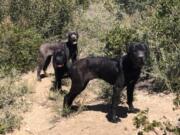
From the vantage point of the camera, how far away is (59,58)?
9141mm

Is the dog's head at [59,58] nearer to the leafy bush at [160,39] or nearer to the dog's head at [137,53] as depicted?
the leafy bush at [160,39]

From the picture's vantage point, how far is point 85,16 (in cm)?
1249

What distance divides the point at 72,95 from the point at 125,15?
16.0 feet

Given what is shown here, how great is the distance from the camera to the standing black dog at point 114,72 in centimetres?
720

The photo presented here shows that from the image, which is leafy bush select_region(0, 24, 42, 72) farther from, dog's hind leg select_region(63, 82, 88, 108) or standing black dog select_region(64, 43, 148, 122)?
standing black dog select_region(64, 43, 148, 122)

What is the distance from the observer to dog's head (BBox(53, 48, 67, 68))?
29.9 feet

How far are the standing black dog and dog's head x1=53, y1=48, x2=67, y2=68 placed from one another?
1.34 meters

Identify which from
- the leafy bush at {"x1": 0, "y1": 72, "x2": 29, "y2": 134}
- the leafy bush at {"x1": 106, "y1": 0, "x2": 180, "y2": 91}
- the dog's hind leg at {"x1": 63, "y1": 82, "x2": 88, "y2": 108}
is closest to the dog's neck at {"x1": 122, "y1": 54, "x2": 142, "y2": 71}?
the dog's hind leg at {"x1": 63, "y1": 82, "x2": 88, "y2": 108}

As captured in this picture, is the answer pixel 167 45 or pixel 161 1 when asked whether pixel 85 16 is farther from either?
pixel 167 45

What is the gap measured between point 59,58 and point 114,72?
6.40 ft

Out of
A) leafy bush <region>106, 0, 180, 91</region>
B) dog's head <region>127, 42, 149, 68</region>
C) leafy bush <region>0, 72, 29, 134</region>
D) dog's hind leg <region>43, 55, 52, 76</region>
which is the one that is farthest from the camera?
dog's hind leg <region>43, 55, 52, 76</region>

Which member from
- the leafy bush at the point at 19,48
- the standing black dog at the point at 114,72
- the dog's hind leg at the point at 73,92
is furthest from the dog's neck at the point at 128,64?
the leafy bush at the point at 19,48

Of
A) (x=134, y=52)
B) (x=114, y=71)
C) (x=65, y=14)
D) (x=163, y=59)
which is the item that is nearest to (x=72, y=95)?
(x=114, y=71)

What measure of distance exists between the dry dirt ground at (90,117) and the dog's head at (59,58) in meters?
0.65
